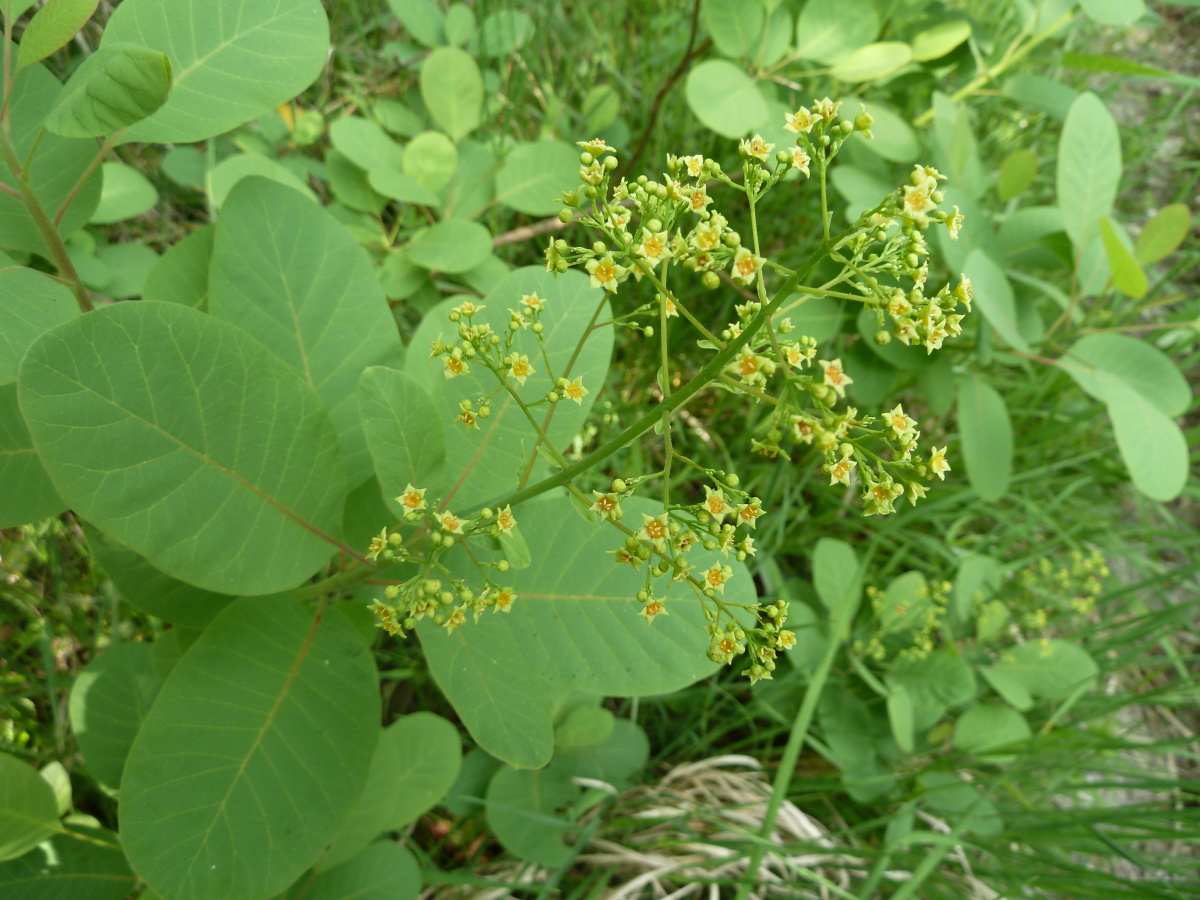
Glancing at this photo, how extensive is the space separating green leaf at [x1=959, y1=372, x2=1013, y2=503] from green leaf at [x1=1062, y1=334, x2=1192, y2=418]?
285 millimetres

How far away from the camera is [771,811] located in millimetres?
1972

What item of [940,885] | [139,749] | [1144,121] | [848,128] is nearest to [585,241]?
Result: [848,128]

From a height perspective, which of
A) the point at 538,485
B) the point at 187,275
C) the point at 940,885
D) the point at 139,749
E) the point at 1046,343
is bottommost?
the point at 940,885

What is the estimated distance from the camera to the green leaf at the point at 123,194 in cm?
216

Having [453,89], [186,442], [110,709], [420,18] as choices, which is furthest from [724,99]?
[110,709]

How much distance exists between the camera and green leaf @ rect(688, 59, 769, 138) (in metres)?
2.36

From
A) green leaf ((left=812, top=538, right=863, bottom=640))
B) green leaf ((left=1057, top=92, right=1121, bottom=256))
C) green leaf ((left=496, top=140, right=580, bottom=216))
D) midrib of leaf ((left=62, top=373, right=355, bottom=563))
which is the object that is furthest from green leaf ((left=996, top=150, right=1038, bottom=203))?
midrib of leaf ((left=62, top=373, right=355, bottom=563))

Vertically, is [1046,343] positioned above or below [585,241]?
below

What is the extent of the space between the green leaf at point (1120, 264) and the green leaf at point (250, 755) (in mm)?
2505

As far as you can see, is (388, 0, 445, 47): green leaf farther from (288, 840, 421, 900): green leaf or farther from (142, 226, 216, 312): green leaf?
(288, 840, 421, 900): green leaf

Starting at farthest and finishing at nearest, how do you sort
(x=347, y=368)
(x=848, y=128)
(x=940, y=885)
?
(x=940, y=885), (x=347, y=368), (x=848, y=128)

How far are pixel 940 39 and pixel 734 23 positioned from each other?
32.7 inches

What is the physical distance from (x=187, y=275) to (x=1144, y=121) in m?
5.44

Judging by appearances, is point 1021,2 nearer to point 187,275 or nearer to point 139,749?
point 187,275
